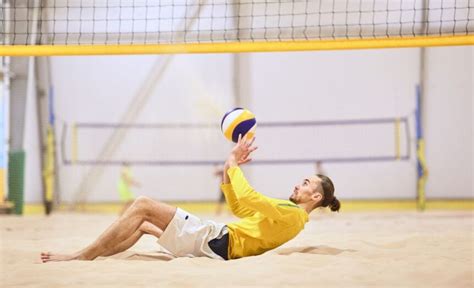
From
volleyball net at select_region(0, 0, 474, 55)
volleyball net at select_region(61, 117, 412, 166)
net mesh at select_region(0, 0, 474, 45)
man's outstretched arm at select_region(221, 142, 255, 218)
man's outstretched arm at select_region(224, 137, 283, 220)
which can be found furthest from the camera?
volleyball net at select_region(61, 117, 412, 166)

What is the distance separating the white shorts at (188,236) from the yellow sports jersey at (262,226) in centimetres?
11

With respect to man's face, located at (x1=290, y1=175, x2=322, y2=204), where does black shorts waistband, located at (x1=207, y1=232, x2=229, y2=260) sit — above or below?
below

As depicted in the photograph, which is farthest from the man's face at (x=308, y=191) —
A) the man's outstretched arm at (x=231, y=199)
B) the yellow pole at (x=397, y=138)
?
the yellow pole at (x=397, y=138)

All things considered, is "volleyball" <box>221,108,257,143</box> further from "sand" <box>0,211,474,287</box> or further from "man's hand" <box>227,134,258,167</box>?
"sand" <box>0,211,474,287</box>

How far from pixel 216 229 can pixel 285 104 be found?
8.69m

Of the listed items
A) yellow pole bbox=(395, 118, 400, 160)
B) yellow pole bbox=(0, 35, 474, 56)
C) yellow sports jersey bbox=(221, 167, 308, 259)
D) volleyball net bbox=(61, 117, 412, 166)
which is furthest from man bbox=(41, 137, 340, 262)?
volleyball net bbox=(61, 117, 412, 166)

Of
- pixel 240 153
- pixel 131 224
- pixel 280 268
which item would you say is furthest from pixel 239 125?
pixel 280 268

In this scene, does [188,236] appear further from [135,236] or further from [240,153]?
[240,153]

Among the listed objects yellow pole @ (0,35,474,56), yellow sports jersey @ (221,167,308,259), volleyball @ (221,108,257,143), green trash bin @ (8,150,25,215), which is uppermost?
yellow pole @ (0,35,474,56)

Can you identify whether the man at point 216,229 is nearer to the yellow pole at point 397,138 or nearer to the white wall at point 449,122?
the yellow pole at point 397,138

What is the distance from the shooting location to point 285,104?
12641mm

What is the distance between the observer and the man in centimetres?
398

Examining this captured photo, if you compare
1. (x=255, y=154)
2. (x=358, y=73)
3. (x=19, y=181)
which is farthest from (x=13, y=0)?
(x=358, y=73)

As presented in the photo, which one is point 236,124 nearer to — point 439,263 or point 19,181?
point 439,263
